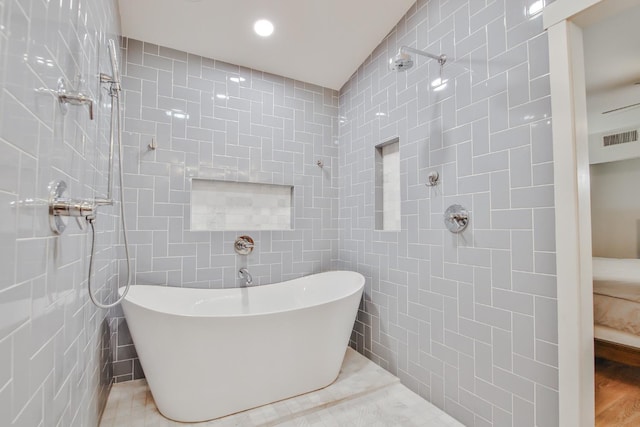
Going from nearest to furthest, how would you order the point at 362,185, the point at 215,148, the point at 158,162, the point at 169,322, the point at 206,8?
the point at 169,322 → the point at 206,8 → the point at 158,162 → the point at 215,148 → the point at 362,185

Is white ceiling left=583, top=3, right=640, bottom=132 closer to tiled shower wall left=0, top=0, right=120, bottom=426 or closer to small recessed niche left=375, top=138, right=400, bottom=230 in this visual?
small recessed niche left=375, top=138, right=400, bottom=230

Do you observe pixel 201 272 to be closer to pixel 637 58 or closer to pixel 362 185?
pixel 362 185

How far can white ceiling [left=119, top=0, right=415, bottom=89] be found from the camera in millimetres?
2160

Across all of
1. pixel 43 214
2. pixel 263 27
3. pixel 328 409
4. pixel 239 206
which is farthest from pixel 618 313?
pixel 263 27

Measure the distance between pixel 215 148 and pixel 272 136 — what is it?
0.56m

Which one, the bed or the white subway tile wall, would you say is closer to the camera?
the white subway tile wall

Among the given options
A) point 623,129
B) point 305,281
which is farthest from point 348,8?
point 623,129

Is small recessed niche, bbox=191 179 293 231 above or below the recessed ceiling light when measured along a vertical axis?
below

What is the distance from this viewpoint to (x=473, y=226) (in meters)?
1.72

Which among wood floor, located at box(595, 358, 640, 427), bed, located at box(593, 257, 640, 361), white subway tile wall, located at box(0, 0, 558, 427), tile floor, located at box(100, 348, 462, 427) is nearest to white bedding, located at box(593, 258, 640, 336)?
bed, located at box(593, 257, 640, 361)

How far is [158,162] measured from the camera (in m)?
2.39

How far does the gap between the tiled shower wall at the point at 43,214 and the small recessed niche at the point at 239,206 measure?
1.25 meters

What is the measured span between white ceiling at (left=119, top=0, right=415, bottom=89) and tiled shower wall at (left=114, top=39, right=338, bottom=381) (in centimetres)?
15

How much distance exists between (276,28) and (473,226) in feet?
7.11
